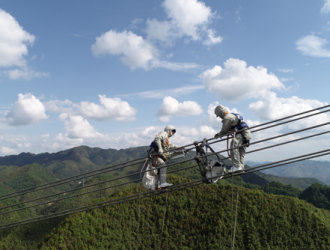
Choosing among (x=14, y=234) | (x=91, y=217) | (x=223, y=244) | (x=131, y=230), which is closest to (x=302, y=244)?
(x=223, y=244)

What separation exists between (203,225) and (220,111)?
2732 cm

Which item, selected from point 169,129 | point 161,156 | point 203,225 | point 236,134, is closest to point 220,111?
point 236,134

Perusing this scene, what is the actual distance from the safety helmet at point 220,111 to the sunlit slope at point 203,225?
26074 millimetres

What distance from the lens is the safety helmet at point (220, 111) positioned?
7.75 meters

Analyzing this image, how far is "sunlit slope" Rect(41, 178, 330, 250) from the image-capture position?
28.2 m

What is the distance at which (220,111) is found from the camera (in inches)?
306

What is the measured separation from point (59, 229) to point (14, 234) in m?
45.7

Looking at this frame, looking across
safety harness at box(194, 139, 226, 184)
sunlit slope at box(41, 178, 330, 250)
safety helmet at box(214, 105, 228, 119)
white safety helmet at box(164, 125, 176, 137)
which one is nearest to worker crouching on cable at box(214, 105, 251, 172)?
safety helmet at box(214, 105, 228, 119)

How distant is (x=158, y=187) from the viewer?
764cm

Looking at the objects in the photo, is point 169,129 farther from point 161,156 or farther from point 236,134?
point 236,134

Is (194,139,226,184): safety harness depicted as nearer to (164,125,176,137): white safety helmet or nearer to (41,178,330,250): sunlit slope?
(164,125,176,137): white safety helmet

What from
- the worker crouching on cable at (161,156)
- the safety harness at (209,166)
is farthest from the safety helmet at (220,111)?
the worker crouching on cable at (161,156)

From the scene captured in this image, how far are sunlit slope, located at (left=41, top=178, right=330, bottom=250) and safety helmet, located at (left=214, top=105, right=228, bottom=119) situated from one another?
2607 centimetres

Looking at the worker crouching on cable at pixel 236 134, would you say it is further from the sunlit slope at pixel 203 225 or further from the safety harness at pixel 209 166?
the sunlit slope at pixel 203 225
